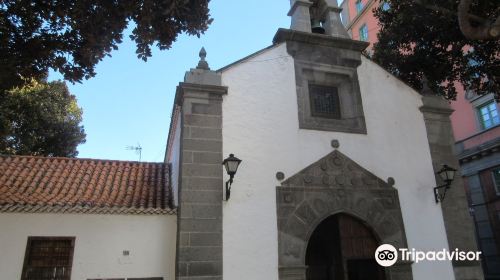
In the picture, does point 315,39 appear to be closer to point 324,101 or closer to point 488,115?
point 324,101

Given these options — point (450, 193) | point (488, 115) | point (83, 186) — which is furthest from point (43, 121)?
point (488, 115)

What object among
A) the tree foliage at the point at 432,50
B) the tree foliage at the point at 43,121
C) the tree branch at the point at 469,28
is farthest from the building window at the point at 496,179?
the tree foliage at the point at 43,121

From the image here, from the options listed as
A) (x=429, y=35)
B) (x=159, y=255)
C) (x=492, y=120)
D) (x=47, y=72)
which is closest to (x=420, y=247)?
(x=159, y=255)

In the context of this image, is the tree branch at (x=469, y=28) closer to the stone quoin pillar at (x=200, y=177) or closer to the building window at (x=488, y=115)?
the stone quoin pillar at (x=200, y=177)

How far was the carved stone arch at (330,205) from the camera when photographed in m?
8.02

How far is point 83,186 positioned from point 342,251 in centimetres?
559

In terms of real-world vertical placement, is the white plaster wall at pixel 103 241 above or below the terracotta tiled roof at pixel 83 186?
below

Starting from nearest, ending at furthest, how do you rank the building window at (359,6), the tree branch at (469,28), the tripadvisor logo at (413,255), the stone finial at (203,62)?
the tree branch at (469,28)
the tripadvisor logo at (413,255)
the stone finial at (203,62)
the building window at (359,6)

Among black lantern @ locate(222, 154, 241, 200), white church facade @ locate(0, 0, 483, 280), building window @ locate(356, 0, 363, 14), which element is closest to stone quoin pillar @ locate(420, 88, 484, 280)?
white church facade @ locate(0, 0, 483, 280)

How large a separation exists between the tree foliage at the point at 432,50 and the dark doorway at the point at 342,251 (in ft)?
16.7

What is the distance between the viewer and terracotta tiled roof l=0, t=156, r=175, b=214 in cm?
779

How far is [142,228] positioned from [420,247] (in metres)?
5.75

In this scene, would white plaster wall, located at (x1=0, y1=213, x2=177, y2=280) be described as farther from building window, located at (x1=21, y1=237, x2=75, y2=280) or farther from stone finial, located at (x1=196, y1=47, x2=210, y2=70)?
stone finial, located at (x1=196, y1=47, x2=210, y2=70)

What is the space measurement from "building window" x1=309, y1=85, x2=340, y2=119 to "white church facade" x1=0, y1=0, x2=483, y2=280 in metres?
0.03
